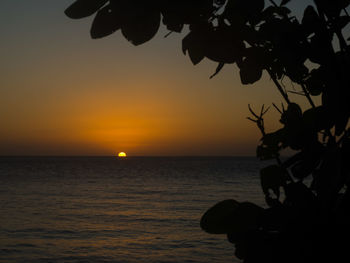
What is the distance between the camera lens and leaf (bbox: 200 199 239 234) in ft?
3.21

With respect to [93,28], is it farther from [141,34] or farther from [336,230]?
[336,230]

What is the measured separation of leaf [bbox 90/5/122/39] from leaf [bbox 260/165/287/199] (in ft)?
2.01

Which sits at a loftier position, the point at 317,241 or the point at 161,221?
the point at 317,241

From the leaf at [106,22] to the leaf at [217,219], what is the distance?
0.51 m

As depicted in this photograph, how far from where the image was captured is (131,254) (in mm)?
13266

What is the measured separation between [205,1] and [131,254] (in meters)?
13.3

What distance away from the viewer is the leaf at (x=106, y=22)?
0.68 m

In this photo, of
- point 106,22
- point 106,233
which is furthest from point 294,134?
point 106,233

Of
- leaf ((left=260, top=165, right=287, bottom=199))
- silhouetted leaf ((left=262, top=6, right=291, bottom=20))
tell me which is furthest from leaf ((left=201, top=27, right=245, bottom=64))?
leaf ((left=260, top=165, right=287, bottom=199))

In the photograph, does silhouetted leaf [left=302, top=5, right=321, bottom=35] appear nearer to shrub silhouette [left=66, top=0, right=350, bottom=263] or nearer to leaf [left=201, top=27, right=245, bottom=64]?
shrub silhouette [left=66, top=0, right=350, bottom=263]

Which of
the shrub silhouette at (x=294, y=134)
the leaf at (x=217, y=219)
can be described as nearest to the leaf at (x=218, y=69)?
the shrub silhouette at (x=294, y=134)

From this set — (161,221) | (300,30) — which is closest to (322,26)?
(300,30)

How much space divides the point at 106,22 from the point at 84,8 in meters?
0.04

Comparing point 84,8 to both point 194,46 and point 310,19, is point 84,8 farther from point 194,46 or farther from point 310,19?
point 310,19
